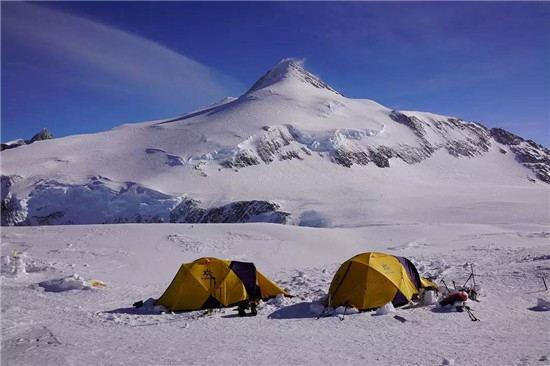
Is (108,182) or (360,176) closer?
(108,182)

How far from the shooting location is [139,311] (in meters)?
13.3

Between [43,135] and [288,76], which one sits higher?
[288,76]

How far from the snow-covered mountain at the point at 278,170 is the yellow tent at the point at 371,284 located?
31.3 m

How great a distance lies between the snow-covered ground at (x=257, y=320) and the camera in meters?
9.25

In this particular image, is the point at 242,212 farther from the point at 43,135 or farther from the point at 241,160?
the point at 43,135

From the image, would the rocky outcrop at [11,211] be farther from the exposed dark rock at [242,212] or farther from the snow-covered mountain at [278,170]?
the exposed dark rock at [242,212]

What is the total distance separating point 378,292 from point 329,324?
199 centimetres

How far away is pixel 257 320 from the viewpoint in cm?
1209

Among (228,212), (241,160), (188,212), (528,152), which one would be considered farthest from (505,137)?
(188,212)

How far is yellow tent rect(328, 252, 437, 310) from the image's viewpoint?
12539 millimetres

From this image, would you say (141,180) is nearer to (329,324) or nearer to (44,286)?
(44,286)

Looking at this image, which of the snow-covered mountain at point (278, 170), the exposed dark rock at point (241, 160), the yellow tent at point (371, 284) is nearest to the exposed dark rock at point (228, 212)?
the snow-covered mountain at point (278, 170)

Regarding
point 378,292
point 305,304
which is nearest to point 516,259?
point 378,292

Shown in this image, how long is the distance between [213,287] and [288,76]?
11481 cm
